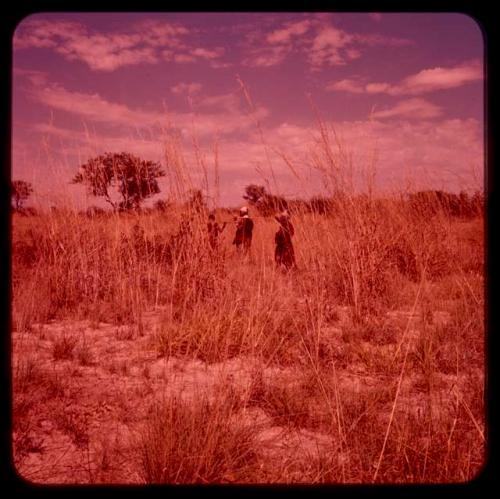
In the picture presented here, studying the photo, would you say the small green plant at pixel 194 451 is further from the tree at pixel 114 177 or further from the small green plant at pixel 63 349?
the tree at pixel 114 177

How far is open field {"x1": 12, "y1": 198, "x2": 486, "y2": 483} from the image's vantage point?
5.19 feet

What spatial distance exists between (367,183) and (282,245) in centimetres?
235

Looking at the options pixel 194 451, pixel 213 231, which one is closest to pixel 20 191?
pixel 213 231

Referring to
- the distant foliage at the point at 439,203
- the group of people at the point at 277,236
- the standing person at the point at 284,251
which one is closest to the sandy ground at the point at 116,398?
the group of people at the point at 277,236

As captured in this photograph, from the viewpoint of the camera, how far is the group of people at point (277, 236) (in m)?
3.42

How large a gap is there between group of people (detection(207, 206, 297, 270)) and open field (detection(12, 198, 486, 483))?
0.15 m

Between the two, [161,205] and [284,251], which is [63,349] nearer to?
[161,205]

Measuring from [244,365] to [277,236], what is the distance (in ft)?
11.0

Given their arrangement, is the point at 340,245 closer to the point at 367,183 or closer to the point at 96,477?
the point at 367,183

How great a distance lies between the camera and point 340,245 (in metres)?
3.51

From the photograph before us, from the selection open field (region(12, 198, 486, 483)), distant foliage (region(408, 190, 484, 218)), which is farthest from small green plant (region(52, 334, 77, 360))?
distant foliage (region(408, 190, 484, 218))

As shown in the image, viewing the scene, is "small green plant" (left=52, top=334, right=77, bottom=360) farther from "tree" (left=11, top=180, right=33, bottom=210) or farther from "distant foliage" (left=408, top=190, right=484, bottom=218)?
"distant foliage" (left=408, top=190, right=484, bottom=218)

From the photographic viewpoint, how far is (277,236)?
5742 millimetres

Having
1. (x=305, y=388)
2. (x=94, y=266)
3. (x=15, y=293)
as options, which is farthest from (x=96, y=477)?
(x=15, y=293)
